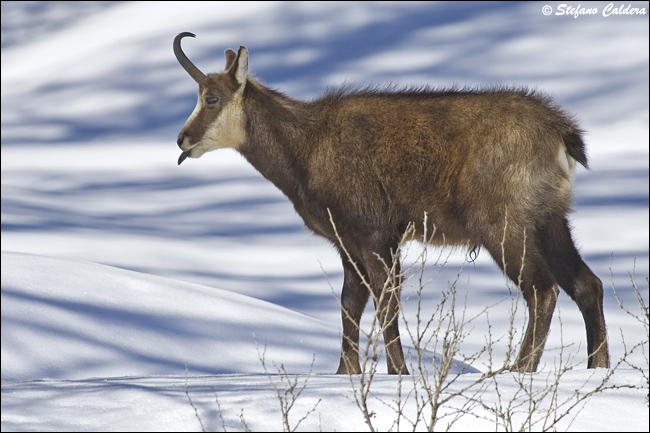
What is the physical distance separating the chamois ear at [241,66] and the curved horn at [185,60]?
14.3 inches

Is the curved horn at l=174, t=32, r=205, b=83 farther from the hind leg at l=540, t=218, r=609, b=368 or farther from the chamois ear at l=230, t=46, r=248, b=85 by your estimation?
the hind leg at l=540, t=218, r=609, b=368

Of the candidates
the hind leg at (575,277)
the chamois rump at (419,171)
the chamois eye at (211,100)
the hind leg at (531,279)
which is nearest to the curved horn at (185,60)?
the chamois rump at (419,171)

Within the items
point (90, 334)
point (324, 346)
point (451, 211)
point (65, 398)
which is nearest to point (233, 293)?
point (324, 346)

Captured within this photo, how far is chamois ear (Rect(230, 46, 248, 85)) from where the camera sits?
21.3 ft

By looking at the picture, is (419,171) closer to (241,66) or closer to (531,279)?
(531,279)

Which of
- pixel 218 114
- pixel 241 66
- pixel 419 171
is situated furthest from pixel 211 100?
pixel 419 171

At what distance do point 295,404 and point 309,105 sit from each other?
3146 mm

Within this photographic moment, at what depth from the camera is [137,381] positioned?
529 cm

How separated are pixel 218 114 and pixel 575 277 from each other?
302cm

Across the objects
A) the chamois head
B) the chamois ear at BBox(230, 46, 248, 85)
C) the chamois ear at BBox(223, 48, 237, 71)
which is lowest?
the chamois head

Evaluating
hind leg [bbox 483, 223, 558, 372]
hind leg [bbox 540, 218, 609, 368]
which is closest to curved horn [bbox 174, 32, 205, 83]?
hind leg [bbox 483, 223, 558, 372]

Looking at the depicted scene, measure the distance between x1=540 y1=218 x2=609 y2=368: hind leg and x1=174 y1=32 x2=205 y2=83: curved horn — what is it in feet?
9.91

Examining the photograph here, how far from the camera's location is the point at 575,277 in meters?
6.32

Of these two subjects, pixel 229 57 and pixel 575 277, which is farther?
pixel 229 57
